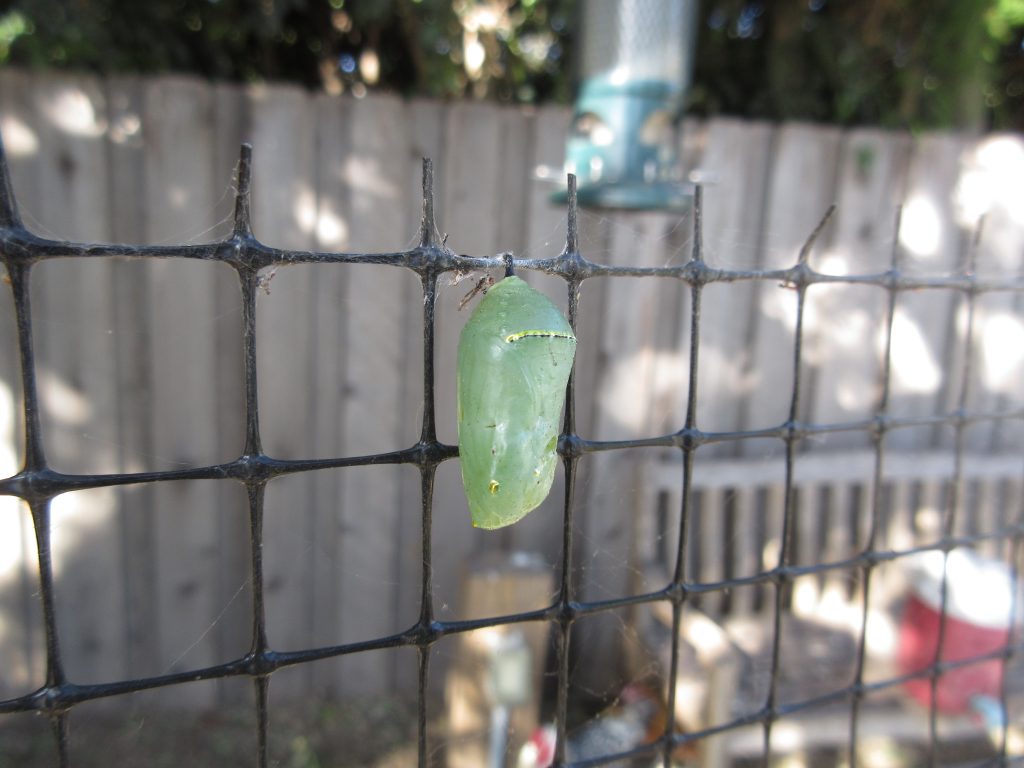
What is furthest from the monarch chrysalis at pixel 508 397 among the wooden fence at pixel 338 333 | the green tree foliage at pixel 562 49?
the green tree foliage at pixel 562 49

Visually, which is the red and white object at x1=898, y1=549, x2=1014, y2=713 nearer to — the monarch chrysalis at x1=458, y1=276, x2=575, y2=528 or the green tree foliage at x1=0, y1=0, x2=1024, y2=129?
the monarch chrysalis at x1=458, y1=276, x2=575, y2=528

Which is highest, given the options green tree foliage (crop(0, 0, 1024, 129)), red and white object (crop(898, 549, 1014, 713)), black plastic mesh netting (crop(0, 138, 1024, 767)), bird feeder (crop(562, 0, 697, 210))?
green tree foliage (crop(0, 0, 1024, 129))

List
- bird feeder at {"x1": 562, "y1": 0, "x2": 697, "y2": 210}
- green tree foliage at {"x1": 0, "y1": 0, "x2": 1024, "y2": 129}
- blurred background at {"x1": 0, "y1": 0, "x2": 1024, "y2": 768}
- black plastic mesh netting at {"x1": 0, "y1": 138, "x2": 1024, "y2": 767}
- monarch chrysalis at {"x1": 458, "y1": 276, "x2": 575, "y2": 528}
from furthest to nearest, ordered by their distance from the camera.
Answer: green tree foliage at {"x1": 0, "y1": 0, "x2": 1024, "y2": 129} → blurred background at {"x1": 0, "y1": 0, "x2": 1024, "y2": 768} → bird feeder at {"x1": 562, "y1": 0, "x2": 697, "y2": 210} → monarch chrysalis at {"x1": 458, "y1": 276, "x2": 575, "y2": 528} → black plastic mesh netting at {"x1": 0, "y1": 138, "x2": 1024, "y2": 767}

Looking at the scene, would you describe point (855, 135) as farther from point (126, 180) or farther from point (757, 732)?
point (126, 180)

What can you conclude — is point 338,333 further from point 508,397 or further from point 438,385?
point 508,397

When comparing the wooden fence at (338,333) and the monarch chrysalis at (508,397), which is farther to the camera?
the wooden fence at (338,333)

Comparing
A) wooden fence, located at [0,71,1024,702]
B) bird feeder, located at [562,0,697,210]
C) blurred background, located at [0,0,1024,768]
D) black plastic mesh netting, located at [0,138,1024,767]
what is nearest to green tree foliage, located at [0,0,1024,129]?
blurred background, located at [0,0,1024,768]

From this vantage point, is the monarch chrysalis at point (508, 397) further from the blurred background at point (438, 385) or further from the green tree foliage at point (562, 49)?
the green tree foliage at point (562, 49)
